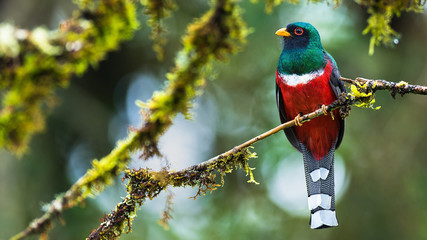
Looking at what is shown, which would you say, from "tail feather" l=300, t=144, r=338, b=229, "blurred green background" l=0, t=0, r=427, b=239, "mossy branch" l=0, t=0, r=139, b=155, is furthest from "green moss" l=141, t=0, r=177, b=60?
"blurred green background" l=0, t=0, r=427, b=239

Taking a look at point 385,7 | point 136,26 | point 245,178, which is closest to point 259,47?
point 245,178

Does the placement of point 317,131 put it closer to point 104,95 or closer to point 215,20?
point 215,20

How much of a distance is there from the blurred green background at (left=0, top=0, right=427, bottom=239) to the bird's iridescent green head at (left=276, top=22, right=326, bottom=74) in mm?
1742

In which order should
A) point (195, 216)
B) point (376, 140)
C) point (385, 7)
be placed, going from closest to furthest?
point (385, 7)
point (376, 140)
point (195, 216)

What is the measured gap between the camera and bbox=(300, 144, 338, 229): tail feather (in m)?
3.00

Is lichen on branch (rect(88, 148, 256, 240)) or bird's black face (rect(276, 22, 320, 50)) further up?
bird's black face (rect(276, 22, 320, 50))

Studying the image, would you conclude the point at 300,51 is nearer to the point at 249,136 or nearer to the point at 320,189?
the point at 320,189

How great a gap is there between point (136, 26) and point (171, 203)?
3.05ft

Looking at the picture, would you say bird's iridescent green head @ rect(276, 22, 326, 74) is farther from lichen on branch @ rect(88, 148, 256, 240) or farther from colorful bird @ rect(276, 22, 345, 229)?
lichen on branch @ rect(88, 148, 256, 240)

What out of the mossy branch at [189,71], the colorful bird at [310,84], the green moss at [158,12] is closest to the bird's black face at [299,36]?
the colorful bird at [310,84]

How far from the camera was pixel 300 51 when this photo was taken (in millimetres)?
3293

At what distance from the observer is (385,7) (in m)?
2.07

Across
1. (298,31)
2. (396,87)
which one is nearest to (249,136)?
(298,31)

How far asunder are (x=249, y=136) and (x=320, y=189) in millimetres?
3444
